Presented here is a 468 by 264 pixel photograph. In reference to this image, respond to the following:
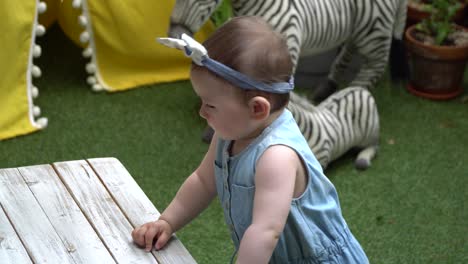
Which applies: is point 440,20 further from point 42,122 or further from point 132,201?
point 132,201

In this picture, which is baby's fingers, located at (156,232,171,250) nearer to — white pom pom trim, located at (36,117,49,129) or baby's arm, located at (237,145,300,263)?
baby's arm, located at (237,145,300,263)

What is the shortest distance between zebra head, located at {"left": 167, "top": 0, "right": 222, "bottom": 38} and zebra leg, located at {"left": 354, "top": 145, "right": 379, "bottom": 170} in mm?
798

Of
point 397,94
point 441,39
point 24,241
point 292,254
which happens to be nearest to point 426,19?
point 441,39

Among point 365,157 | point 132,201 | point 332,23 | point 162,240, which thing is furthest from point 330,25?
point 162,240

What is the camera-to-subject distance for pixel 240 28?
4.27 feet

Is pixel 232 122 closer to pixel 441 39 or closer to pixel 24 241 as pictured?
pixel 24 241

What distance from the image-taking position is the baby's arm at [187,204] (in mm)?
1542

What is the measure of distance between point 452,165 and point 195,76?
1.85 metres

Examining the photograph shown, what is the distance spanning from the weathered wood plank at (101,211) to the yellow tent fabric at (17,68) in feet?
4.45

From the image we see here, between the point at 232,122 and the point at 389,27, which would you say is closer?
the point at 232,122

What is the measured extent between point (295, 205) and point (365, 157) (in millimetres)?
1550

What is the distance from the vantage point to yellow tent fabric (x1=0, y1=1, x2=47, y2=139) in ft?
9.74

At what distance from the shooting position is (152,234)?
1.53m

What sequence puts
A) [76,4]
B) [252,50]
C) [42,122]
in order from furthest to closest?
[76,4], [42,122], [252,50]
